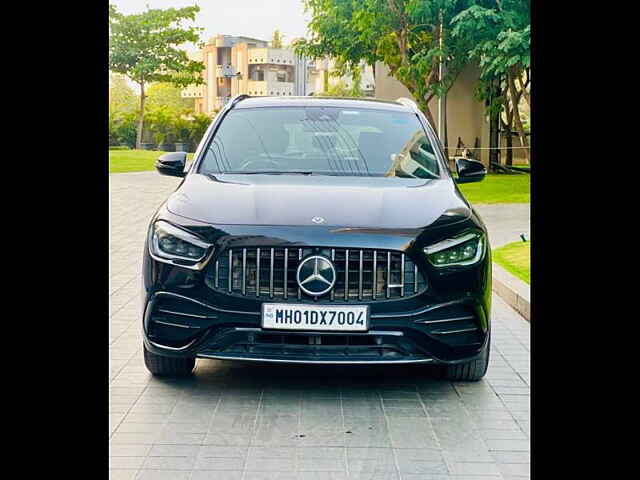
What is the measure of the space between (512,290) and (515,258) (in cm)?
206

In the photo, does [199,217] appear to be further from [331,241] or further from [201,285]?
[331,241]

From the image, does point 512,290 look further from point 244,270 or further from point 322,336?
point 244,270

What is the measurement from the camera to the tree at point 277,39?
342 feet

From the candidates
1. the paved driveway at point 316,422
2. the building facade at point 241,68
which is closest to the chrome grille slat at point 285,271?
the paved driveway at point 316,422

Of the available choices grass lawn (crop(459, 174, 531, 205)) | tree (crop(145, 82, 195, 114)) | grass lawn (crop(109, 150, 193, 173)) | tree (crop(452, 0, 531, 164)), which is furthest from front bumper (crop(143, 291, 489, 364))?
tree (crop(145, 82, 195, 114))

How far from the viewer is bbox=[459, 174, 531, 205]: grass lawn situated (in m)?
20.1

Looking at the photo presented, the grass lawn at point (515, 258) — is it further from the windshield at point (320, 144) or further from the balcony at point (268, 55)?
the balcony at point (268, 55)

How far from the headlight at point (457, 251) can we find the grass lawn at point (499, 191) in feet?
42.3

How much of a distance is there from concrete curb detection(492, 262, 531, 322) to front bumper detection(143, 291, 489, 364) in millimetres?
2719

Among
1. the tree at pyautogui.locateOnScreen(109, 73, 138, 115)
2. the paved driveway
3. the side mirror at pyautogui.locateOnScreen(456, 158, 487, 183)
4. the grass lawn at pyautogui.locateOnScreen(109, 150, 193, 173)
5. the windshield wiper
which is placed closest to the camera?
the paved driveway

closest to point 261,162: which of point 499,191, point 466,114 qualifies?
point 499,191

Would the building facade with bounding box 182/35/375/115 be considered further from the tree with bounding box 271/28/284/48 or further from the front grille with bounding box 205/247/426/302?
the front grille with bounding box 205/247/426/302
